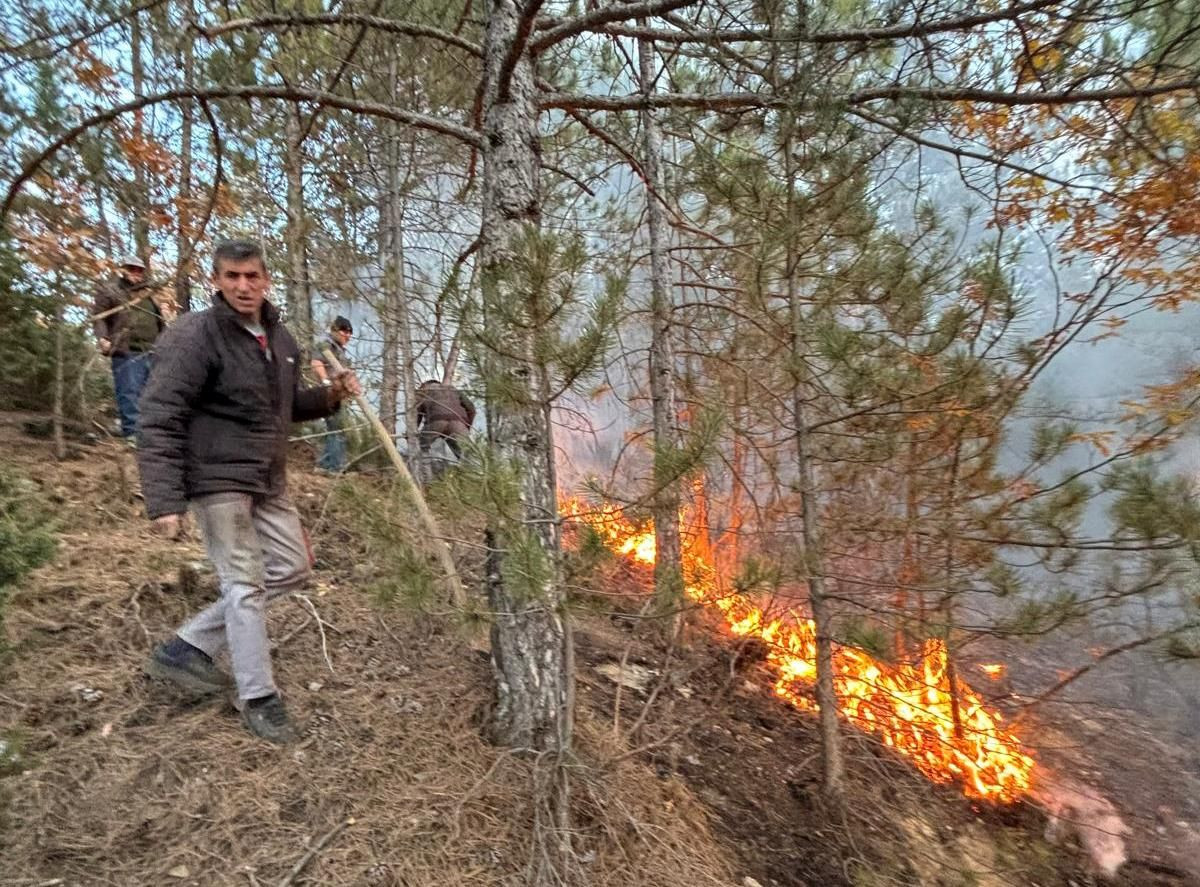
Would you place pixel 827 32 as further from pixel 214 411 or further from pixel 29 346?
pixel 29 346

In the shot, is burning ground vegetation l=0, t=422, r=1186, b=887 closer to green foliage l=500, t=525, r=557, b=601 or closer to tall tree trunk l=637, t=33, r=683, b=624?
green foliage l=500, t=525, r=557, b=601

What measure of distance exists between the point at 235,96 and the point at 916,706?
4.18 meters

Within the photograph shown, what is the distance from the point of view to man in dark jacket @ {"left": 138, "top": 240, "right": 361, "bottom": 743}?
240 centimetres

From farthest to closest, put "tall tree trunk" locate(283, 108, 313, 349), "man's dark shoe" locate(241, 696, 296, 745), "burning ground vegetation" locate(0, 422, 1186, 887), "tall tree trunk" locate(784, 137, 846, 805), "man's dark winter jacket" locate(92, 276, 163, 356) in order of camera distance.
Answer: "tall tree trunk" locate(283, 108, 313, 349) → "man's dark winter jacket" locate(92, 276, 163, 356) → "tall tree trunk" locate(784, 137, 846, 805) → "man's dark shoe" locate(241, 696, 296, 745) → "burning ground vegetation" locate(0, 422, 1186, 887)

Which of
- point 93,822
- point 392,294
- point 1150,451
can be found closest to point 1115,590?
point 1150,451

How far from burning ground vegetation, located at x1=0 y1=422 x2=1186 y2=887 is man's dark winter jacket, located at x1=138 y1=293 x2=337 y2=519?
1.49 ft

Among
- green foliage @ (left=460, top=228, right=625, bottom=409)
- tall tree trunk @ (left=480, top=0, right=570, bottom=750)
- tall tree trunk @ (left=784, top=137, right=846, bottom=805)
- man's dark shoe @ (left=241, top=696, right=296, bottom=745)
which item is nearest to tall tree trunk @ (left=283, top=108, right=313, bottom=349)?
tall tree trunk @ (left=480, top=0, right=570, bottom=750)

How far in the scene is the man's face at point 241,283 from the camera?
2551 mm

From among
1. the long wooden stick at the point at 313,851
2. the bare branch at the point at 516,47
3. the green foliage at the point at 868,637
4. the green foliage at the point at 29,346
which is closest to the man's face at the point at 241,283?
the bare branch at the point at 516,47

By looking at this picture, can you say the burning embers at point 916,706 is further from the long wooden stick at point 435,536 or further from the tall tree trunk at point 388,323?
the tall tree trunk at point 388,323

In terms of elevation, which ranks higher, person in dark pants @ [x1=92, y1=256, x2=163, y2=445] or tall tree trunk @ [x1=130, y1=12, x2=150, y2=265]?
tall tree trunk @ [x1=130, y1=12, x2=150, y2=265]

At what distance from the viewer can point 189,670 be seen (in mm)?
2895

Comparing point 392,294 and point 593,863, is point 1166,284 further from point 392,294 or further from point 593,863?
point 392,294

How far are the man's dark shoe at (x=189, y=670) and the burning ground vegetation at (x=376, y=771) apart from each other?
0.29 feet
